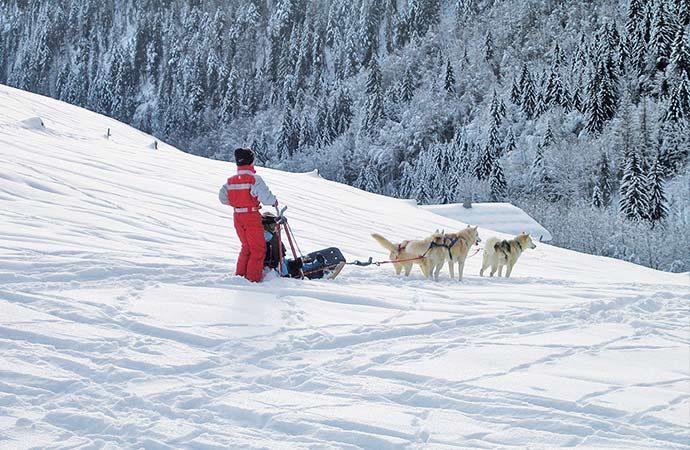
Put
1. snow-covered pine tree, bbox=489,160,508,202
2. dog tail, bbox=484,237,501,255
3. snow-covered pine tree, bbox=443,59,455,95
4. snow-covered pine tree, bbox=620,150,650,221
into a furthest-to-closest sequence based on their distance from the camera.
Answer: snow-covered pine tree, bbox=443,59,455,95
snow-covered pine tree, bbox=489,160,508,202
snow-covered pine tree, bbox=620,150,650,221
dog tail, bbox=484,237,501,255

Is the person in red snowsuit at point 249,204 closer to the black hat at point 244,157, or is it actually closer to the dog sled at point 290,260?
the black hat at point 244,157

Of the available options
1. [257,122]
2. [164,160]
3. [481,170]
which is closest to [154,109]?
[257,122]

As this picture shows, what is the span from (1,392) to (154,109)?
124415 mm

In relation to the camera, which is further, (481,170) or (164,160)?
(481,170)

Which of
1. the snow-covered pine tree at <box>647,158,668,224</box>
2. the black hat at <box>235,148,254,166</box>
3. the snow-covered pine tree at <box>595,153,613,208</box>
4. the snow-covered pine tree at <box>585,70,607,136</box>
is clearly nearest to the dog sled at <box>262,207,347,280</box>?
the black hat at <box>235,148,254,166</box>

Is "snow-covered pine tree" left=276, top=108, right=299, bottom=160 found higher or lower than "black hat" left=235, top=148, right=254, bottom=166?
higher

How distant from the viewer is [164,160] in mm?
19516

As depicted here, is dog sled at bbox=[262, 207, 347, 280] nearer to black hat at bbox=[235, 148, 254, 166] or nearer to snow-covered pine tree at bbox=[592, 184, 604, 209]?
black hat at bbox=[235, 148, 254, 166]

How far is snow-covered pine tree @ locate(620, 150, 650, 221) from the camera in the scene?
191 feet

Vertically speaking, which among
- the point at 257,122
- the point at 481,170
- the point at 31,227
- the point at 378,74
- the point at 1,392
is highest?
the point at 378,74

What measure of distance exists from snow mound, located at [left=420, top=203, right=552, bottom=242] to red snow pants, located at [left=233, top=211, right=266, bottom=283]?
24796 millimetres

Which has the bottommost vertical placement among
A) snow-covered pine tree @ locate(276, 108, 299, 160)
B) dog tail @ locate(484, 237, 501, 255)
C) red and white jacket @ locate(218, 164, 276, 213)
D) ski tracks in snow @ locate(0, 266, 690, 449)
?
ski tracks in snow @ locate(0, 266, 690, 449)

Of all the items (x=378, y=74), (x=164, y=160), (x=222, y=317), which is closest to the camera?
(x=222, y=317)

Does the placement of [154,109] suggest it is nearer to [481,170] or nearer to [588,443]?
[481,170]
